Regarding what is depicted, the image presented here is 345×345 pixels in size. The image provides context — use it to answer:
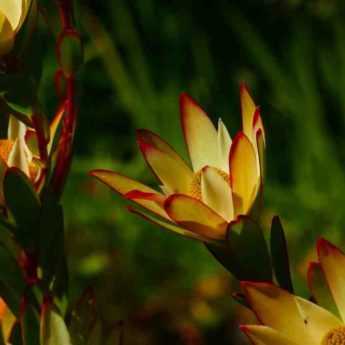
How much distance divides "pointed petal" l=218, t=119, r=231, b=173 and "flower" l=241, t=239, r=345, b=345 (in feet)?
0.52

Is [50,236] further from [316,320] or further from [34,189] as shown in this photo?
[316,320]

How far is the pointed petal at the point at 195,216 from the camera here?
673 mm

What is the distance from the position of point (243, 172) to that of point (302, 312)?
4.1 inches

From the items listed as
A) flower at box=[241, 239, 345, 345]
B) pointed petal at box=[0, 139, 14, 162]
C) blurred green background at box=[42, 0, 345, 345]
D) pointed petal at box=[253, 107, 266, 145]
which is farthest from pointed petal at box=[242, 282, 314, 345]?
blurred green background at box=[42, 0, 345, 345]

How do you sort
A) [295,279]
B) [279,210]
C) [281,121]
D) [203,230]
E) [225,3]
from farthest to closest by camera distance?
[225,3], [281,121], [279,210], [295,279], [203,230]

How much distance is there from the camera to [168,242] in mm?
2729

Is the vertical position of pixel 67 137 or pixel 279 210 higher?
pixel 67 137

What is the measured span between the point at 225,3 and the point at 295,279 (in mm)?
1100

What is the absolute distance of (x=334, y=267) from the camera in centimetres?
66

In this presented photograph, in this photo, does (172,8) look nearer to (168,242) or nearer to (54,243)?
(168,242)

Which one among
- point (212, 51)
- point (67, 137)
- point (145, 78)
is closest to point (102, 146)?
point (145, 78)

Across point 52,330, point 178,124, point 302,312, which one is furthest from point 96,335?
point 178,124

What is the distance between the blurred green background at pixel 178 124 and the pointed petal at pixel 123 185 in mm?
1582

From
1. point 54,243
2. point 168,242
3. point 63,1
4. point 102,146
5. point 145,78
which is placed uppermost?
point 63,1
